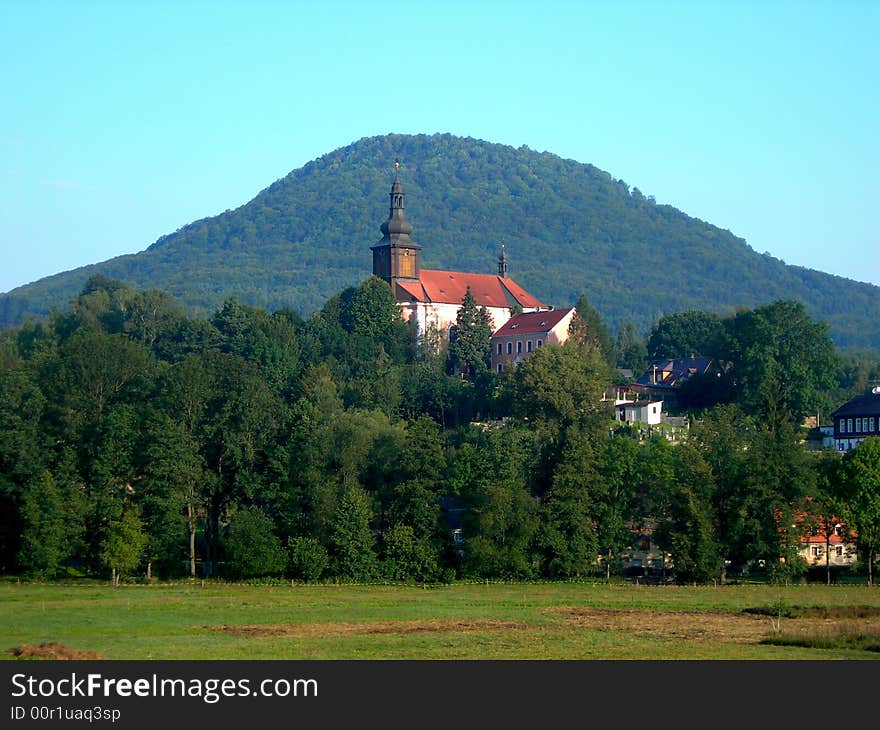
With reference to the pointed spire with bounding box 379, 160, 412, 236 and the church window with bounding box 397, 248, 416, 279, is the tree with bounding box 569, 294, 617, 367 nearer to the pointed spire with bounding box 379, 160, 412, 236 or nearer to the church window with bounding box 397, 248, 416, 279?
the church window with bounding box 397, 248, 416, 279

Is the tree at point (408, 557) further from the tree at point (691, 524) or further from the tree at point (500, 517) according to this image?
the tree at point (691, 524)

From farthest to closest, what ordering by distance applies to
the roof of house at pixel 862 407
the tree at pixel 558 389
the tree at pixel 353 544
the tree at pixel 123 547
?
the roof of house at pixel 862 407 < the tree at pixel 558 389 < the tree at pixel 353 544 < the tree at pixel 123 547

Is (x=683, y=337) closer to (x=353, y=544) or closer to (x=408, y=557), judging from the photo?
(x=408, y=557)

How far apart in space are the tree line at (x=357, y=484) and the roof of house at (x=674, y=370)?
32109mm

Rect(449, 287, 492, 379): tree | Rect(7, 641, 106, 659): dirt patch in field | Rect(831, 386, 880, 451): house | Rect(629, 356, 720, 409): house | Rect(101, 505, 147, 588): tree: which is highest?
Rect(449, 287, 492, 379): tree

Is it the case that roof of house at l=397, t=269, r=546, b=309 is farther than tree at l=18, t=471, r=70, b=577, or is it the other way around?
roof of house at l=397, t=269, r=546, b=309

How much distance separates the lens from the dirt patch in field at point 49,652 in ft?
120

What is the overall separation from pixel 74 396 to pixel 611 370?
4617 centimetres

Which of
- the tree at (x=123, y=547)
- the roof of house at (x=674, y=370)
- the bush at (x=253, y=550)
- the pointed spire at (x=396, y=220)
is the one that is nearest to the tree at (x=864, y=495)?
the bush at (x=253, y=550)

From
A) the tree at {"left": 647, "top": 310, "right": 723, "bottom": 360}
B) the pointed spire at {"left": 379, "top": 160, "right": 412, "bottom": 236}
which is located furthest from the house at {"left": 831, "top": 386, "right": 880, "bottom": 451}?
the pointed spire at {"left": 379, "top": 160, "right": 412, "bottom": 236}

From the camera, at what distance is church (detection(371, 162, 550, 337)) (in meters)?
121

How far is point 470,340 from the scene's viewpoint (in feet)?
367

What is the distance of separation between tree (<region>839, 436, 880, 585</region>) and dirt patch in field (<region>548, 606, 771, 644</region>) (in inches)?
667

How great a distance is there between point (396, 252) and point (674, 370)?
1061 inches
